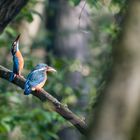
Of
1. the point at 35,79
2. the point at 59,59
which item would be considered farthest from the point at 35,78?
the point at 59,59

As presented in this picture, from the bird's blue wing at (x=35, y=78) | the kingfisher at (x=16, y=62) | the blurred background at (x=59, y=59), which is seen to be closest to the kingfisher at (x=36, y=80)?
the bird's blue wing at (x=35, y=78)

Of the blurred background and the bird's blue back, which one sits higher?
the bird's blue back

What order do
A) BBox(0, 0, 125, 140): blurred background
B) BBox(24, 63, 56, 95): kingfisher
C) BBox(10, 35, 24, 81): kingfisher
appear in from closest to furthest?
BBox(24, 63, 56, 95): kingfisher
BBox(10, 35, 24, 81): kingfisher
BBox(0, 0, 125, 140): blurred background

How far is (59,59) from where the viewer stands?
42.1 feet

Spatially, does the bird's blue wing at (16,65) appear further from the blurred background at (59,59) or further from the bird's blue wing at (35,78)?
the blurred background at (59,59)

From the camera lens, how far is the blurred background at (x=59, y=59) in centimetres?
1091

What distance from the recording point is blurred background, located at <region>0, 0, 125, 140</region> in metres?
10.9

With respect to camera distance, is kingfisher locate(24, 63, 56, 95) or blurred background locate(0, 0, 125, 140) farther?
blurred background locate(0, 0, 125, 140)

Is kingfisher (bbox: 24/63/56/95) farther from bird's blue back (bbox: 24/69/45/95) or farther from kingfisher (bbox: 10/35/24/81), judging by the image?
kingfisher (bbox: 10/35/24/81)

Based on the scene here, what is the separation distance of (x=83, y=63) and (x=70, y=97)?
2.95 metres

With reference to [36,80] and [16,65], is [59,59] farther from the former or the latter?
[36,80]

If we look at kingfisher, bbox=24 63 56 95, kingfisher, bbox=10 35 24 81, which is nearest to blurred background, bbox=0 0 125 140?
kingfisher, bbox=24 63 56 95

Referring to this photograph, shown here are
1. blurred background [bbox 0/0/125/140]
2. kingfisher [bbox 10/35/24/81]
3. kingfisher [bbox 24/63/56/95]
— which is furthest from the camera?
blurred background [bbox 0/0/125/140]

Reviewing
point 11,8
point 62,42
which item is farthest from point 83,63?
point 11,8
